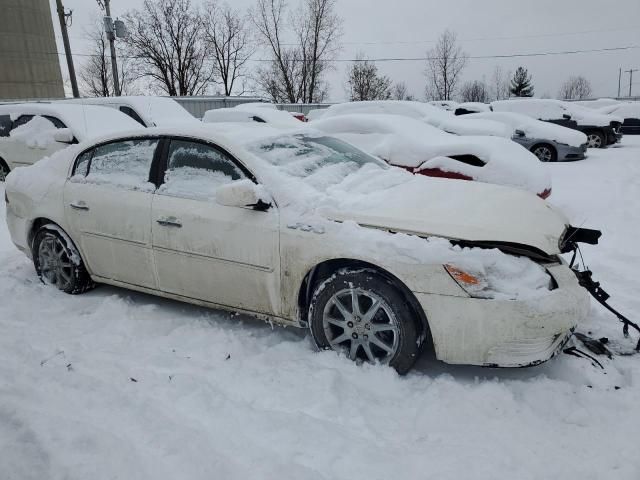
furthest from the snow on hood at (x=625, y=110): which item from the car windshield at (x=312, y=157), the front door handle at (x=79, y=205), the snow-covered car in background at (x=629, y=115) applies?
the front door handle at (x=79, y=205)

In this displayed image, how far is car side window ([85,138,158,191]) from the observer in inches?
144

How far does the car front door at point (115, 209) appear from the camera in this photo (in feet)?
11.8

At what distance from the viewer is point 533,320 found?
2.52 m

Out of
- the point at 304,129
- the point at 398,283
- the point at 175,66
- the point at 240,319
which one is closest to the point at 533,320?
the point at 398,283

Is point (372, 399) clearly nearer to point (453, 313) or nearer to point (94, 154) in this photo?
point (453, 313)

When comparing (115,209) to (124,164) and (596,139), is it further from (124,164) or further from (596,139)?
(596,139)

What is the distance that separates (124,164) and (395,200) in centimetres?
217

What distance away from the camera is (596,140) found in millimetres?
15180

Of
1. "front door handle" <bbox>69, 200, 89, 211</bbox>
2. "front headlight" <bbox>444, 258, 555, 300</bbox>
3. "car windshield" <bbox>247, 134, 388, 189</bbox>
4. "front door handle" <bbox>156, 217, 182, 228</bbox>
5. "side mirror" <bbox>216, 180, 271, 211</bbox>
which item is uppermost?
"car windshield" <bbox>247, 134, 388, 189</bbox>

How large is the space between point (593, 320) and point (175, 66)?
115 feet

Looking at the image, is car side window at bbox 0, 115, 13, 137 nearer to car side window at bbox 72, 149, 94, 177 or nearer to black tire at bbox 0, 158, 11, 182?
black tire at bbox 0, 158, 11, 182

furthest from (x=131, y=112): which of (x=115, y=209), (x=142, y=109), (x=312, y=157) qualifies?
(x=312, y=157)

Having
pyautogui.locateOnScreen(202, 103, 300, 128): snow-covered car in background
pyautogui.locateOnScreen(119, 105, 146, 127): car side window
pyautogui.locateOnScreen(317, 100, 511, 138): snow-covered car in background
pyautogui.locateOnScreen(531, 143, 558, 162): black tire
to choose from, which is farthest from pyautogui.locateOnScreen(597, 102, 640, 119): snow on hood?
pyautogui.locateOnScreen(119, 105, 146, 127): car side window

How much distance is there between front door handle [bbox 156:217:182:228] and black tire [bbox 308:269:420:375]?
112 centimetres
